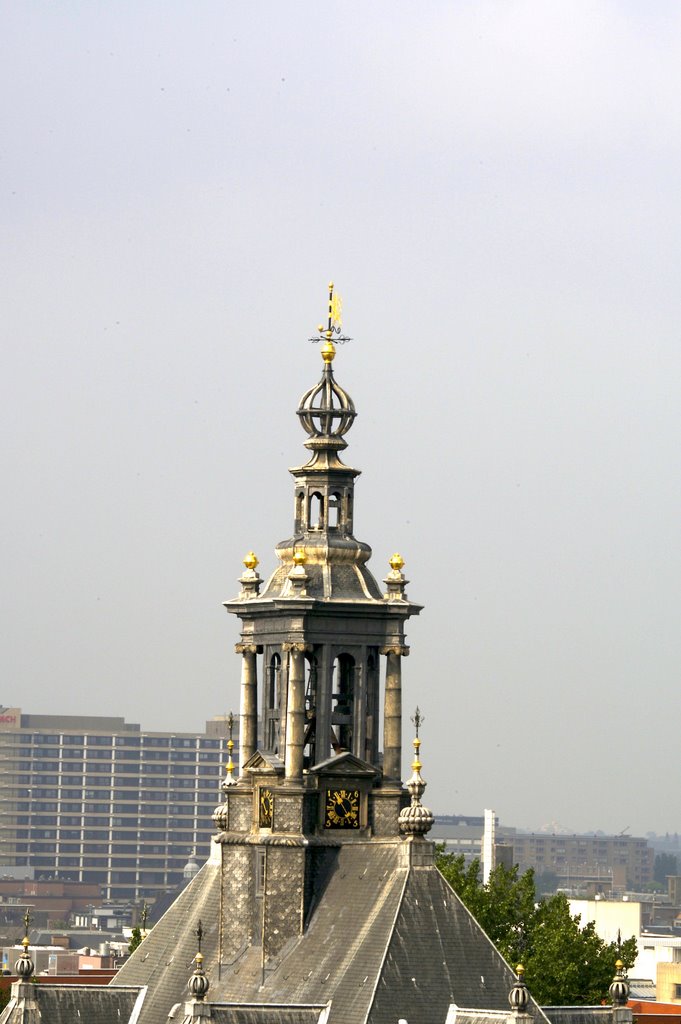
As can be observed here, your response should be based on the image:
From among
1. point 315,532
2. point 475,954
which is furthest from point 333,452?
point 475,954

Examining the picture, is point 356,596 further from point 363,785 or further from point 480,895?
point 480,895

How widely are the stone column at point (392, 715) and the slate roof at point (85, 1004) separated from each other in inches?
551

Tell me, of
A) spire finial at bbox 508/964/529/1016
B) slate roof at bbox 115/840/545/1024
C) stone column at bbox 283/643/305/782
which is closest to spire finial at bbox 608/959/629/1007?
slate roof at bbox 115/840/545/1024

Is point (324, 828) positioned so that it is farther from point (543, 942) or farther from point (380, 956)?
point (543, 942)

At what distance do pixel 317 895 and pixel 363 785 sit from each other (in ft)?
13.6

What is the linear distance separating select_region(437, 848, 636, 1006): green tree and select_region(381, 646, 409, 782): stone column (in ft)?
124

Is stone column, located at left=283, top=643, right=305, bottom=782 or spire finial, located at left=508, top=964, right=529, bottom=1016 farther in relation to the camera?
stone column, located at left=283, top=643, right=305, bottom=782

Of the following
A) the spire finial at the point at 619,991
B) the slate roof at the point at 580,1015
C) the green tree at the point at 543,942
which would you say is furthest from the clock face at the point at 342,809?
the green tree at the point at 543,942

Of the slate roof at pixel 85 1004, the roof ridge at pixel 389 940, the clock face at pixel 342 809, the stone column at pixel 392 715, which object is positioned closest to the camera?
the roof ridge at pixel 389 940

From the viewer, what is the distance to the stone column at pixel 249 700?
11206 centimetres

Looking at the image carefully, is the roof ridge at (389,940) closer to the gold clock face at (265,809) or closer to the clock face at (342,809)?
the clock face at (342,809)

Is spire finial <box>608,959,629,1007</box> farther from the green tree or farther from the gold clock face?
the green tree

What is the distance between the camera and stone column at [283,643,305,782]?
107438 millimetres

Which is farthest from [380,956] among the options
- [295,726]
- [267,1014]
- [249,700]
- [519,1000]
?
[249,700]
